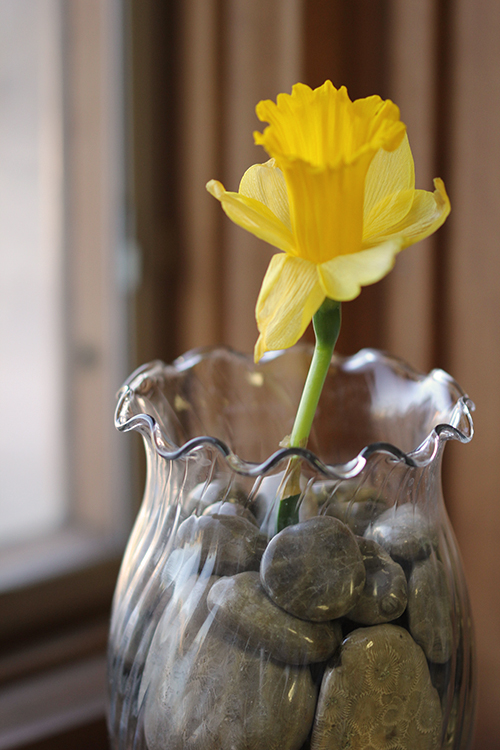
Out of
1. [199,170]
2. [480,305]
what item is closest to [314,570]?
[480,305]

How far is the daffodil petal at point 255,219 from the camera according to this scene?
0.27 m

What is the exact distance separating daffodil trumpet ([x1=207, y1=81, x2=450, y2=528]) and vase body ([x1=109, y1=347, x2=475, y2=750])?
37 mm

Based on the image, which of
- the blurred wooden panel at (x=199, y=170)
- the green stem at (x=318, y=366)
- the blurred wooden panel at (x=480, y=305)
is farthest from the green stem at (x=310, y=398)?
the blurred wooden panel at (x=199, y=170)

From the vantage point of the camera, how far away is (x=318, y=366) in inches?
11.0

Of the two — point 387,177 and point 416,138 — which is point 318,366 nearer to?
point 387,177

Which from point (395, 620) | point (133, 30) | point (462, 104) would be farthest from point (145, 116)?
point (395, 620)

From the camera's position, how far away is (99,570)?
0.64m

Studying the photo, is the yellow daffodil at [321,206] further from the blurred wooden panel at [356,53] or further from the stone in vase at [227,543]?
the blurred wooden panel at [356,53]

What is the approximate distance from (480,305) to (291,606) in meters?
0.34

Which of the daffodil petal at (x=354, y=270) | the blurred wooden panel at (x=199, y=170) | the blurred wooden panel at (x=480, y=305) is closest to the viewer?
the daffodil petal at (x=354, y=270)

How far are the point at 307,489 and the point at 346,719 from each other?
86 mm

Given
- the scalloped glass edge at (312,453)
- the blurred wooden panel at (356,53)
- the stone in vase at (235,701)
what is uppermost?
the blurred wooden panel at (356,53)

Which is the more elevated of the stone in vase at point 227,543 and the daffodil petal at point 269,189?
the daffodil petal at point 269,189

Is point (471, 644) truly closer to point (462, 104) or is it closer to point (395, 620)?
point (395, 620)
